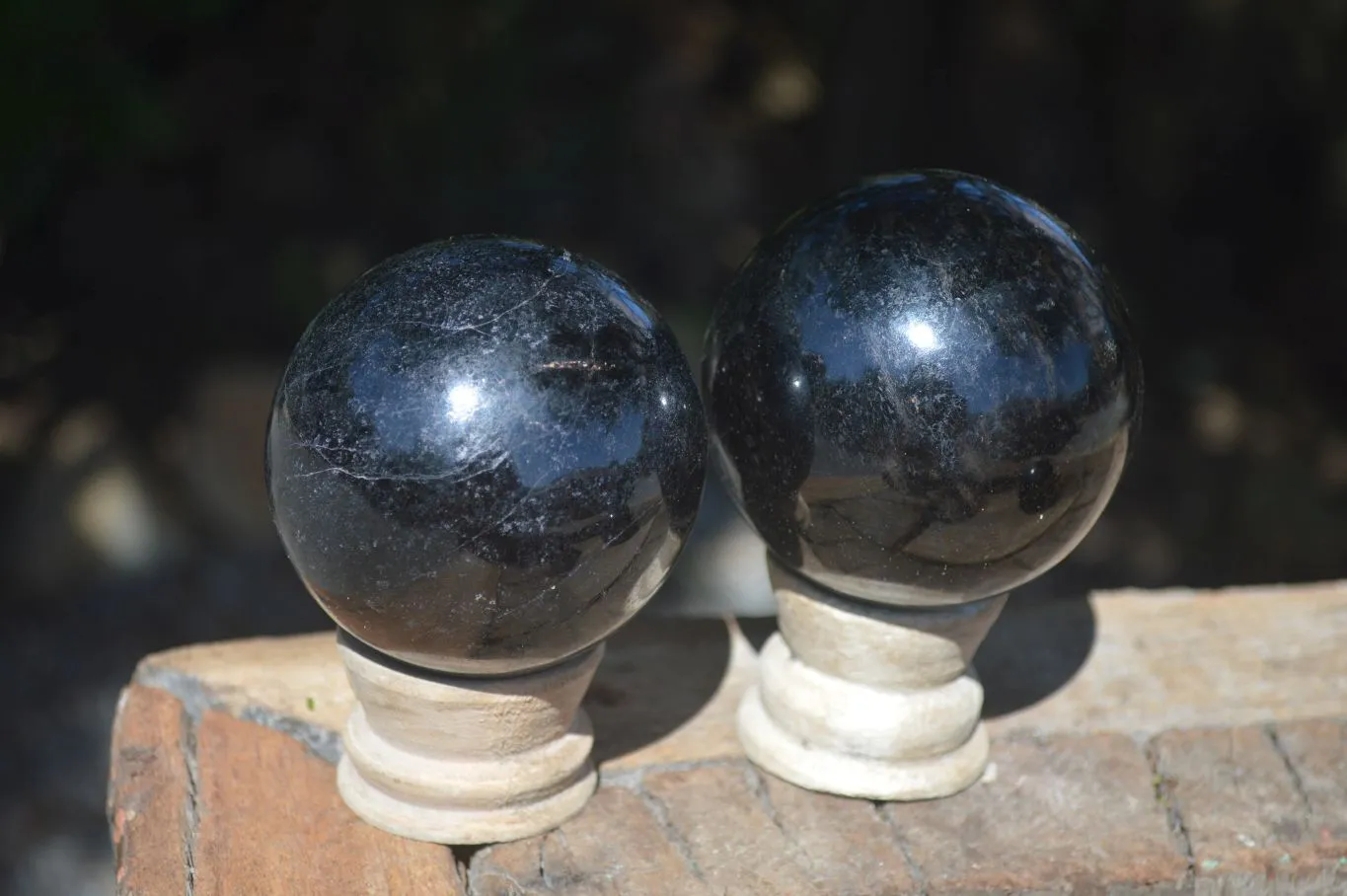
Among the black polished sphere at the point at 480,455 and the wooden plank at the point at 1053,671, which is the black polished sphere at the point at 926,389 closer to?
the black polished sphere at the point at 480,455

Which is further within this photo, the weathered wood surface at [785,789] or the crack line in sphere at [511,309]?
the weathered wood surface at [785,789]

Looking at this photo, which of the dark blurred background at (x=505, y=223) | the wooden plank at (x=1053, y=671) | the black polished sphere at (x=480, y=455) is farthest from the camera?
the dark blurred background at (x=505, y=223)

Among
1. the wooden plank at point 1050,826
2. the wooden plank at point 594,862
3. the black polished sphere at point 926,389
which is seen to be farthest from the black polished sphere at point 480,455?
the wooden plank at point 1050,826

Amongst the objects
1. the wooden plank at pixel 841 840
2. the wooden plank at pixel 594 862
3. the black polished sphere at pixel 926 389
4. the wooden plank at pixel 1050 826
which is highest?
the black polished sphere at pixel 926 389

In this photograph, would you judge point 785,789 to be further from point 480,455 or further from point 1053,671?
point 480,455

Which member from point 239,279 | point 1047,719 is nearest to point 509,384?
point 1047,719

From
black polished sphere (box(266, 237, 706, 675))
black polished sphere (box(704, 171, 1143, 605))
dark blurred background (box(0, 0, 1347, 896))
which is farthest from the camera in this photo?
dark blurred background (box(0, 0, 1347, 896))

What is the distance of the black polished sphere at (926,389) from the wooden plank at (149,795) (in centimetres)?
91

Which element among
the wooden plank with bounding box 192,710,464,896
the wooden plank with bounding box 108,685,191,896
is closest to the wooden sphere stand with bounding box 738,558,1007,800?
the wooden plank with bounding box 192,710,464,896

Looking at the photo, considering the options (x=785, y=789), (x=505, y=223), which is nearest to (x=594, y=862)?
(x=785, y=789)

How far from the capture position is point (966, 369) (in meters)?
1.85

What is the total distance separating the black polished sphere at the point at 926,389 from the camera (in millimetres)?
1862

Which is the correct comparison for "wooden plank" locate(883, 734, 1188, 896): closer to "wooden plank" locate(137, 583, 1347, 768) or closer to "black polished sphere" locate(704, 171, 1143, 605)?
"wooden plank" locate(137, 583, 1347, 768)

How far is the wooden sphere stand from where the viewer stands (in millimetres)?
2098
